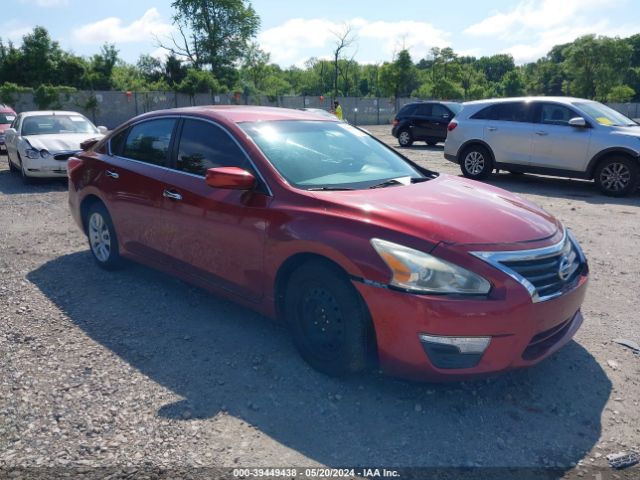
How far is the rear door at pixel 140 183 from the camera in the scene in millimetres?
4605

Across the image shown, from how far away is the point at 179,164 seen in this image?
4465 millimetres

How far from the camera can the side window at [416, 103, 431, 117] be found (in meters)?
19.6

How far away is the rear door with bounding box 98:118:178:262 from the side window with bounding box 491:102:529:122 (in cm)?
826

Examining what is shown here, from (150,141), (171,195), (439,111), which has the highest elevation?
(439,111)

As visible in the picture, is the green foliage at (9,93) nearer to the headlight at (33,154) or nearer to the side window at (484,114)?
the headlight at (33,154)

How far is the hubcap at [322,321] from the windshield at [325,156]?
763 mm

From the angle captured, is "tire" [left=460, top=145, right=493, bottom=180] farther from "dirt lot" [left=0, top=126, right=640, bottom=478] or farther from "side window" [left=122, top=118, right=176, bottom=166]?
"side window" [left=122, top=118, right=176, bottom=166]

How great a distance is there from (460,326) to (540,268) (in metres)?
0.63

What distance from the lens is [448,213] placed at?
10.9ft

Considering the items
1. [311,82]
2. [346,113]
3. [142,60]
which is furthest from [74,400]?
[311,82]

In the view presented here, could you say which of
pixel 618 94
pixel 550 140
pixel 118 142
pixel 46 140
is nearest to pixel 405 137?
pixel 550 140

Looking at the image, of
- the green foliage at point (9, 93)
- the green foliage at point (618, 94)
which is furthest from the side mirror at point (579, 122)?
the green foliage at point (618, 94)

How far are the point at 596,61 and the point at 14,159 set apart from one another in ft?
193

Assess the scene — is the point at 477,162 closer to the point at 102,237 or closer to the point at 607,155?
the point at 607,155
